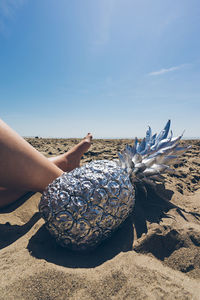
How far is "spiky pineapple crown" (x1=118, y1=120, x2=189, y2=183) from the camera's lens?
2.11m

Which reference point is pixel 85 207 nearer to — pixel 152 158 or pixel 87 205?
pixel 87 205

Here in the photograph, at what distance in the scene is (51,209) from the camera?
1576 millimetres

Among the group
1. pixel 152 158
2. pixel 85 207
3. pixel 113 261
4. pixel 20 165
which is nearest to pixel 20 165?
pixel 20 165

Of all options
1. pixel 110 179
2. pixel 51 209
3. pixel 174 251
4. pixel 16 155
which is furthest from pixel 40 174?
pixel 174 251

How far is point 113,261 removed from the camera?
1.38 m

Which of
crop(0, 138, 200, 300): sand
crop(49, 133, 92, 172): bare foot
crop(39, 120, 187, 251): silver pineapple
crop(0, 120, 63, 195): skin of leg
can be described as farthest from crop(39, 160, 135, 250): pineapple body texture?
crop(49, 133, 92, 172): bare foot

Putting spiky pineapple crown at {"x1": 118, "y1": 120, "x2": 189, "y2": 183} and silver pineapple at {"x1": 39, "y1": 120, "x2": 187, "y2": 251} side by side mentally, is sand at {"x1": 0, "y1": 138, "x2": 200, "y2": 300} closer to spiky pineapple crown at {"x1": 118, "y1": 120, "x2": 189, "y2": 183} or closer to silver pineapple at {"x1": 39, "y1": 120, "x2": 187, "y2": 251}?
silver pineapple at {"x1": 39, "y1": 120, "x2": 187, "y2": 251}

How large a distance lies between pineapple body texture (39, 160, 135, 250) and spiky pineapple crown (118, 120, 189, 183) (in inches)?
15.8

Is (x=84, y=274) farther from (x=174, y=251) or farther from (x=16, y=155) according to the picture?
(x=16, y=155)

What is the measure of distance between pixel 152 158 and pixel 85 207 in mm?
1055

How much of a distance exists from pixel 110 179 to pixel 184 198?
1.47 m

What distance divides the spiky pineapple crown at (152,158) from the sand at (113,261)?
1.38ft

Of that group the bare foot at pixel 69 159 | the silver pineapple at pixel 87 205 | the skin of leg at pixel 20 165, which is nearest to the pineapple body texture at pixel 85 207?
the silver pineapple at pixel 87 205

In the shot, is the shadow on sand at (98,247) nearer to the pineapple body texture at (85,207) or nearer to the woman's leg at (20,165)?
the pineapple body texture at (85,207)
